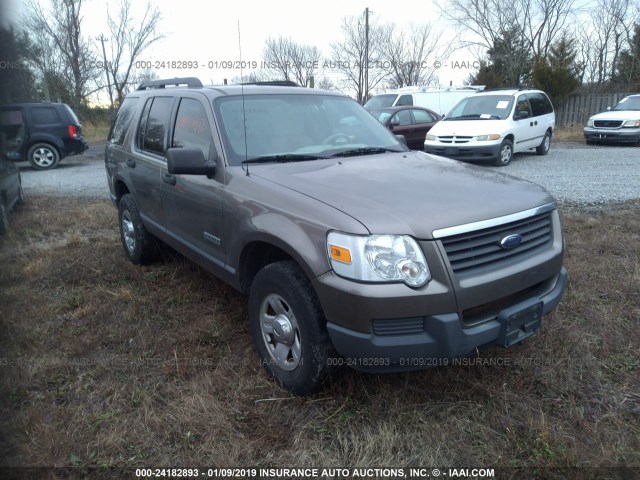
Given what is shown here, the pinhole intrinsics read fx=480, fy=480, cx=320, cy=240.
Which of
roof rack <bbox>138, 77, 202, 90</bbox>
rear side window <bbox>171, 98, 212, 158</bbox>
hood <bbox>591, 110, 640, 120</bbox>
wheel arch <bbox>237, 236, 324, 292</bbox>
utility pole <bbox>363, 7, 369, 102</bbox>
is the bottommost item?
Result: wheel arch <bbox>237, 236, 324, 292</bbox>

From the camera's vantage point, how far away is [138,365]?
321cm

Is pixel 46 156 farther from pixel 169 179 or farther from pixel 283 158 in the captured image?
pixel 283 158

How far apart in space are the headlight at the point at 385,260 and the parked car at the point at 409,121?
416 inches

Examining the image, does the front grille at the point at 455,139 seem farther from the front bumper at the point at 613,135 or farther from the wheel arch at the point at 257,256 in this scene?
the wheel arch at the point at 257,256

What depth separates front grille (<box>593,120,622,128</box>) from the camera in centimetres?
1489

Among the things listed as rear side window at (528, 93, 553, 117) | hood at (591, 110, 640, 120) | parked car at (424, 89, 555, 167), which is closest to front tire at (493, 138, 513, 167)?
parked car at (424, 89, 555, 167)

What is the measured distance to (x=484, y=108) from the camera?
39.0 feet

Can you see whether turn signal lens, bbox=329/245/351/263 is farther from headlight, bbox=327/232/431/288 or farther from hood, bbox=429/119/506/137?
hood, bbox=429/119/506/137

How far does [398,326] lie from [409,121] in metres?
11.5

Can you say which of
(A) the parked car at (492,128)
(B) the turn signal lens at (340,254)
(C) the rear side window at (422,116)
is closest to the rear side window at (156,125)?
(B) the turn signal lens at (340,254)

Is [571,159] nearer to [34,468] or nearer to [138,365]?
[138,365]

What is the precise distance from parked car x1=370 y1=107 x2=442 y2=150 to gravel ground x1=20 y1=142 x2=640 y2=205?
2.53 m

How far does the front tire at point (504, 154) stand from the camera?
440 inches

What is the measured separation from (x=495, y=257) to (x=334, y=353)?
1.01 meters
